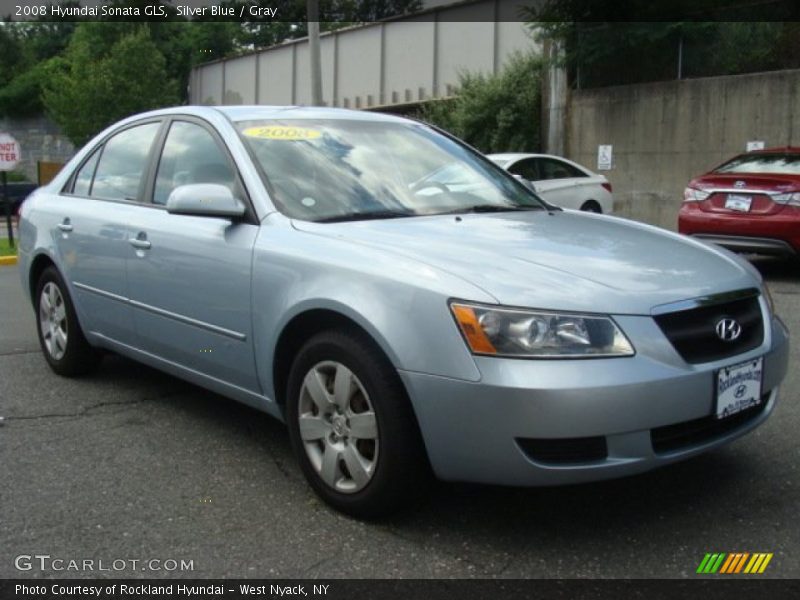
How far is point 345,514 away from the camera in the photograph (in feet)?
10.3

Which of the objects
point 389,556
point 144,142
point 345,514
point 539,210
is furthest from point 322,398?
point 144,142

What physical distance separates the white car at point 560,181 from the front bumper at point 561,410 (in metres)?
9.47

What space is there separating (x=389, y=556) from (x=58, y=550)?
112 cm

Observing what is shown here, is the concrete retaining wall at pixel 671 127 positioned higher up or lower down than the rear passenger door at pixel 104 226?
higher up

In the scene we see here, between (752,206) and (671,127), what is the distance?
306 inches

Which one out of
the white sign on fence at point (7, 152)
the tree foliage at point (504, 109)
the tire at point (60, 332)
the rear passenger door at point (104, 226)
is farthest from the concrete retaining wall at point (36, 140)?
the rear passenger door at point (104, 226)

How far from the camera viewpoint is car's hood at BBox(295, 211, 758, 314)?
110 inches

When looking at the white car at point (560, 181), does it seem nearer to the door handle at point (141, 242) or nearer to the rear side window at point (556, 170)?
the rear side window at point (556, 170)

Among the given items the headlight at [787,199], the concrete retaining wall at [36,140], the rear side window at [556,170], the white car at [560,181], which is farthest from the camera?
the concrete retaining wall at [36,140]

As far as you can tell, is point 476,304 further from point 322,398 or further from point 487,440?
point 322,398

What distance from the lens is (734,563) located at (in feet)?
9.12

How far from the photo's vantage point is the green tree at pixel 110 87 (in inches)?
1390
